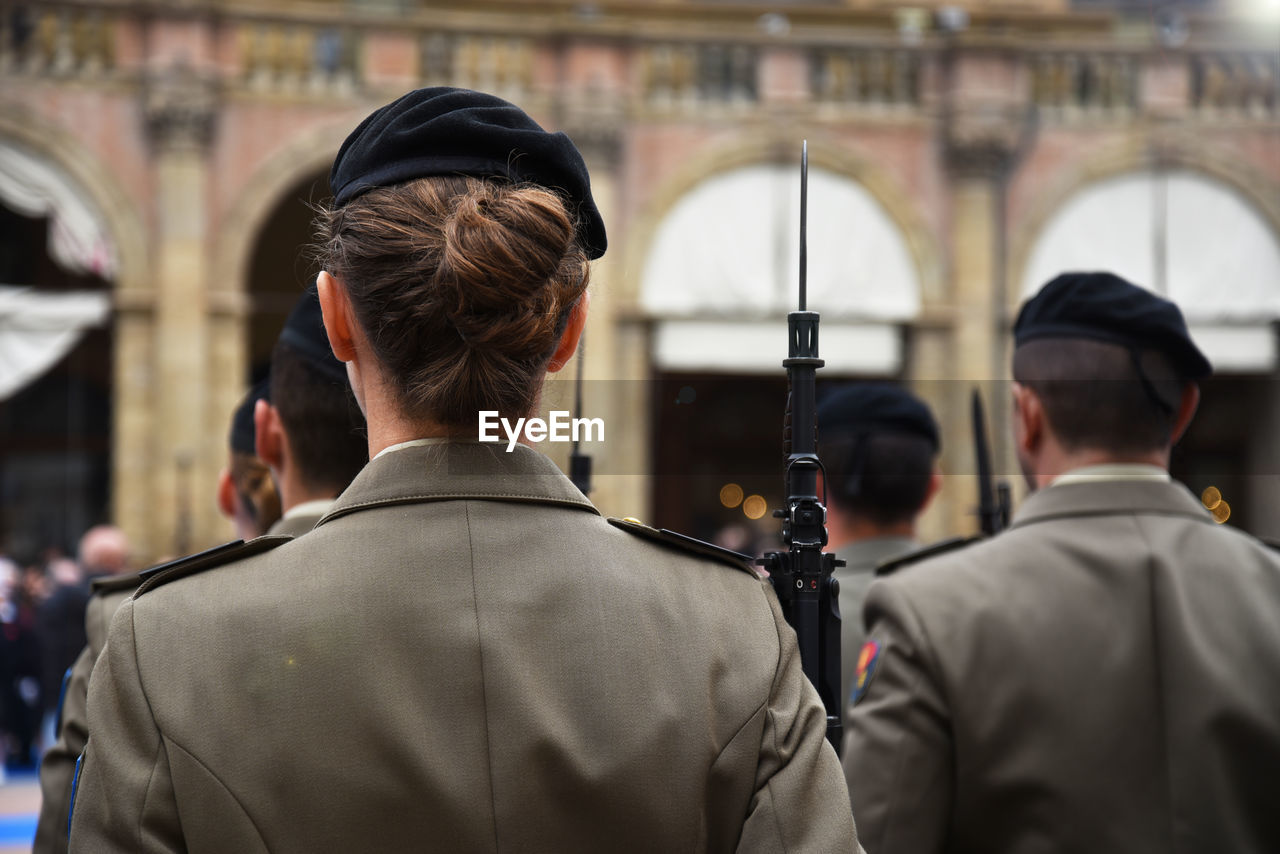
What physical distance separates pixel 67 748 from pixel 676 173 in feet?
48.2

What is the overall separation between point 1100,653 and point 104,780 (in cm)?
146

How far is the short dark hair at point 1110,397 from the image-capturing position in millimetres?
2236

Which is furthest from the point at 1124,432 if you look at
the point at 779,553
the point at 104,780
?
the point at 104,780

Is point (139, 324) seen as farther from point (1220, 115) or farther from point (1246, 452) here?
point (1246, 452)

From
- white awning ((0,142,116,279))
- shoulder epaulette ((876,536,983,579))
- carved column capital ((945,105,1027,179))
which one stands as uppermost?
carved column capital ((945,105,1027,179))

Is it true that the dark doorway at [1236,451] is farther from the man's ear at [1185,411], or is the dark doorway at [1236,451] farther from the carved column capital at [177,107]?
the carved column capital at [177,107]

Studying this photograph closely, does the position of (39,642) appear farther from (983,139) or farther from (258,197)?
(983,139)

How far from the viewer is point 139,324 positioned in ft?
52.0

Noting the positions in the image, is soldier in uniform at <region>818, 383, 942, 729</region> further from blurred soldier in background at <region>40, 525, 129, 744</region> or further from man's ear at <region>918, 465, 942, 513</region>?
blurred soldier in background at <region>40, 525, 129, 744</region>

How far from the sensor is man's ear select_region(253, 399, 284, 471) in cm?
246

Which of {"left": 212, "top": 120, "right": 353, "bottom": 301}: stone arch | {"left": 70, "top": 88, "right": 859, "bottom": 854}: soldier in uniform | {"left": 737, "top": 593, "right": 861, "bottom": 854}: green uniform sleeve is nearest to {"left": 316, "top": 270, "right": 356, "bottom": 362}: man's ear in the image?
{"left": 70, "top": 88, "right": 859, "bottom": 854}: soldier in uniform

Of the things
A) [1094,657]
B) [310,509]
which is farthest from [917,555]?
[310,509]

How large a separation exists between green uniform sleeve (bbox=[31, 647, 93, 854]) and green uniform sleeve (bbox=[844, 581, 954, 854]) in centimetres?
136
